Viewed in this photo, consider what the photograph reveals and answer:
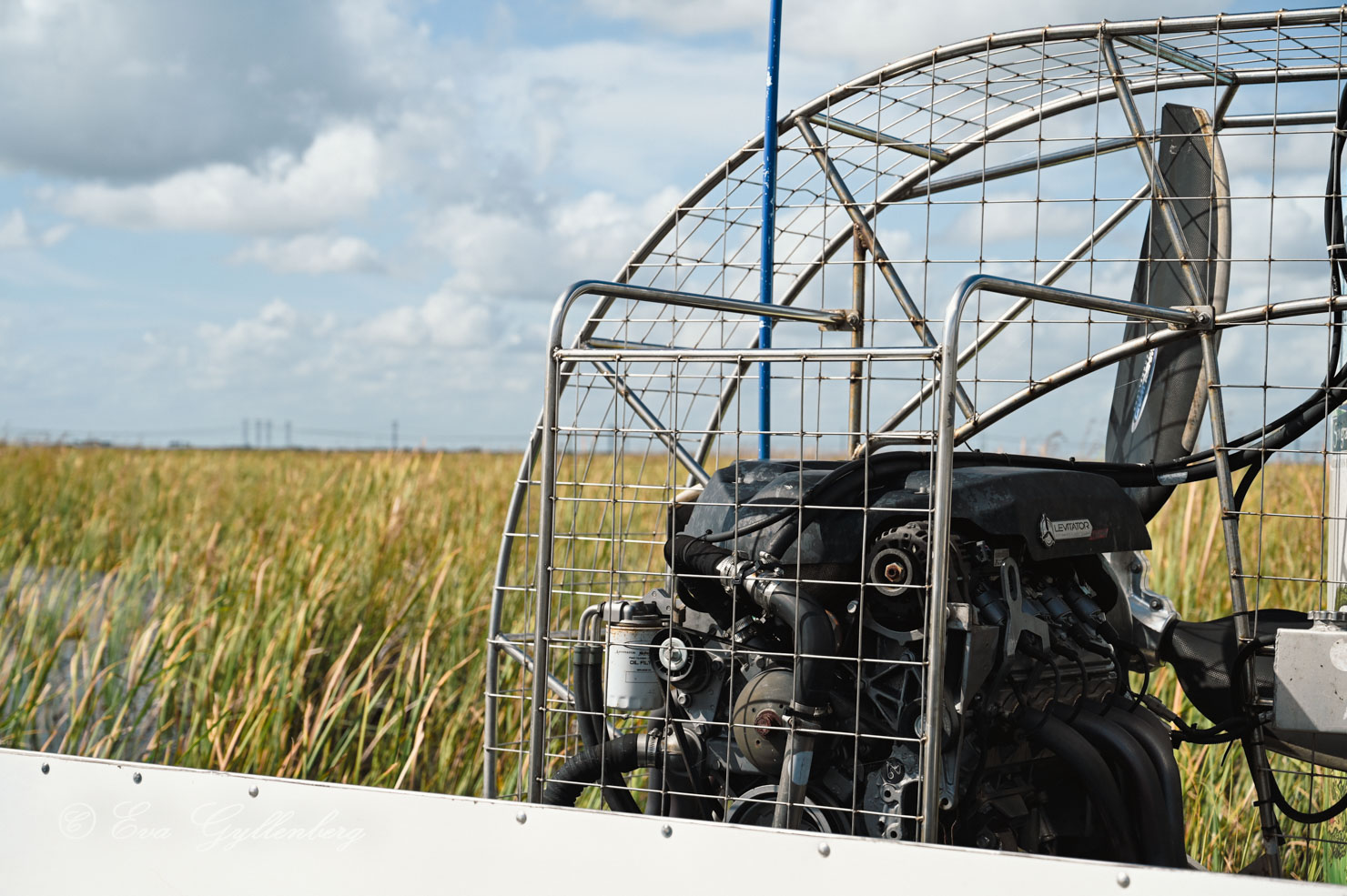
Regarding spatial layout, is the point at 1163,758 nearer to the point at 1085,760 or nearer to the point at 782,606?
the point at 1085,760

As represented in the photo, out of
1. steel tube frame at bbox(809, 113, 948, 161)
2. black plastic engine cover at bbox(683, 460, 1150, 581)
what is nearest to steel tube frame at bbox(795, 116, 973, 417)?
steel tube frame at bbox(809, 113, 948, 161)

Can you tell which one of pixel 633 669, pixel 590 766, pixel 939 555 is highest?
pixel 939 555

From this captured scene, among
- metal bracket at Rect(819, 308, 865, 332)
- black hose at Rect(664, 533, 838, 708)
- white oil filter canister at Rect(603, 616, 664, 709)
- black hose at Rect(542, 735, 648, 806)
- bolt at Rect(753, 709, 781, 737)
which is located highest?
metal bracket at Rect(819, 308, 865, 332)

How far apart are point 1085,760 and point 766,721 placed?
63 centimetres

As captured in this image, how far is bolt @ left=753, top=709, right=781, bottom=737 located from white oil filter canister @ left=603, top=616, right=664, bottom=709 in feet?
1.01

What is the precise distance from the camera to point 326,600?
5.26m

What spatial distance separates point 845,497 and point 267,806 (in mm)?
1251

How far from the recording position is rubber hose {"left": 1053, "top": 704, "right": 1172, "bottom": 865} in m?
2.54

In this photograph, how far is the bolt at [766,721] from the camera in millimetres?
2449

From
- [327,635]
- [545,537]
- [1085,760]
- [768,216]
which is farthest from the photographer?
[327,635]

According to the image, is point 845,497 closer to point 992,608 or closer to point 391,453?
point 992,608

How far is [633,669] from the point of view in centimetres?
268

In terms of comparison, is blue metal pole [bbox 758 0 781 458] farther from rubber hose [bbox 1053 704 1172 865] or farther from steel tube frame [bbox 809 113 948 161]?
rubber hose [bbox 1053 704 1172 865]

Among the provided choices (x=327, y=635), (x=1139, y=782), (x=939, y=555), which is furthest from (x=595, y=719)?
(x=327, y=635)
